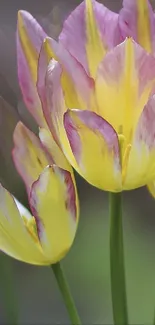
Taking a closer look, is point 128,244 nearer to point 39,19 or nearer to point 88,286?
point 88,286

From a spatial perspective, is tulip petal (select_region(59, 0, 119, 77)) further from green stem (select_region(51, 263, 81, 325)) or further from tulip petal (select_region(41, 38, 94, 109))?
green stem (select_region(51, 263, 81, 325))

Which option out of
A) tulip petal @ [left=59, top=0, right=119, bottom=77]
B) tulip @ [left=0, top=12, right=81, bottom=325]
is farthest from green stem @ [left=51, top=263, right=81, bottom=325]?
tulip petal @ [left=59, top=0, right=119, bottom=77]

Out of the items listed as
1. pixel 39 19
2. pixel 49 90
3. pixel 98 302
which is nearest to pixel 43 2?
pixel 39 19

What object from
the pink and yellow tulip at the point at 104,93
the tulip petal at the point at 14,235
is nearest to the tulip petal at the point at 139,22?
the pink and yellow tulip at the point at 104,93

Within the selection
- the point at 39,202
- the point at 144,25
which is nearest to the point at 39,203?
the point at 39,202

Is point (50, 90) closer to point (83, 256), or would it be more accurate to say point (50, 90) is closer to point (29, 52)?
point (29, 52)

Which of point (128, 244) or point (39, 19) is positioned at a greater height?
point (39, 19)
